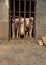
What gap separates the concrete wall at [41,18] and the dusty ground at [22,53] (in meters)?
0.43

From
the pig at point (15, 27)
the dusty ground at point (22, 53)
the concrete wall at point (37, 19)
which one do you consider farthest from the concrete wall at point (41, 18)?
the pig at point (15, 27)

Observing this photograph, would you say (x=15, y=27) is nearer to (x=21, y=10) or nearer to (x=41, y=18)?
(x=21, y=10)

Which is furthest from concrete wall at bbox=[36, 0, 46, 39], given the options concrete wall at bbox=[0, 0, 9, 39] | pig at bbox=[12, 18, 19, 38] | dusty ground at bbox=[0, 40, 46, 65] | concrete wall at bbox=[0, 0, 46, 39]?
concrete wall at bbox=[0, 0, 9, 39]

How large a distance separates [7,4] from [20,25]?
921 millimetres

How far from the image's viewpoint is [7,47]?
776 centimetres

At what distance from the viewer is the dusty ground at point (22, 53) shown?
248 inches

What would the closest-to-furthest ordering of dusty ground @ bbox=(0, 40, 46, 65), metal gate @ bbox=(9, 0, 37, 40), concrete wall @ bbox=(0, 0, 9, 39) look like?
1. dusty ground @ bbox=(0, 40, 46, 65)
2. concrete wall @ bbox=(0, 0, 9, 39)
3. metal gate @ bbox=(9, 0, 37, 40)

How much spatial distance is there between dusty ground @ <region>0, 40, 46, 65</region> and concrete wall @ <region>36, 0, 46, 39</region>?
1.41 feet

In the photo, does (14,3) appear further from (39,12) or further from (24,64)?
(24,64)

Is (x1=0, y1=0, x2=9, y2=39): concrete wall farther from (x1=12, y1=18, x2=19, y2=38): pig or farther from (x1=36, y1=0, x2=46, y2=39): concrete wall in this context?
(x1=36, y1=0, x2=46, y2=39): concrete wall

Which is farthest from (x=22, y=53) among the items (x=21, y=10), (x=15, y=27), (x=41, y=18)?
(x=21, y=10)

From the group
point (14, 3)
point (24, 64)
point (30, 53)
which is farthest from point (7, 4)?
point (24, 64)

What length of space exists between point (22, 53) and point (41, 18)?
1.81m

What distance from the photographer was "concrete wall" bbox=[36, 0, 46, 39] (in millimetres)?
8258
